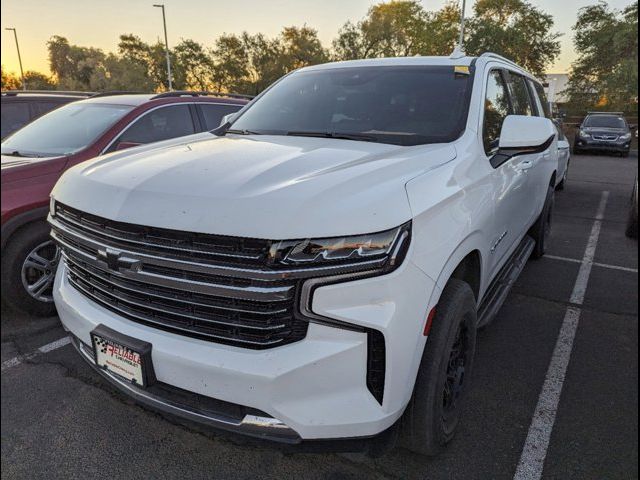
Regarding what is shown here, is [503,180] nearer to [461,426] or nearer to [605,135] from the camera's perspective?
[461,426]

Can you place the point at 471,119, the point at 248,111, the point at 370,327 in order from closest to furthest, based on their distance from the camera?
the point at 370,327 → the point at 471,119 → the point at 248,111

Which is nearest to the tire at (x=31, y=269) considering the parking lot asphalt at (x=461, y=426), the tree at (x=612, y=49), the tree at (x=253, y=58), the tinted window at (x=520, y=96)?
the parking lot asphalt at (x=461, y=426)

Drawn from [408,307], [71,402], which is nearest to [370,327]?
[408,307]

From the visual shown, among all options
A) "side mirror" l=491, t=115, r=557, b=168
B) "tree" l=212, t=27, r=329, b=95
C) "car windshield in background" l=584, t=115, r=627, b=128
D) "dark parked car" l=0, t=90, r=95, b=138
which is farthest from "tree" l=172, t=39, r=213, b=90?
"side mirror" l=491, t=115, r=557, b=168

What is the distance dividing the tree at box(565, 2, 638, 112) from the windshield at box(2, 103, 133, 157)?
371cm

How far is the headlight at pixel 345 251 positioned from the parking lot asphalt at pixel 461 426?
0.71m

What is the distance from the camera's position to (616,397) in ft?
9.10

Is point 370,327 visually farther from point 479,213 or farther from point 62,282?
point 62,282

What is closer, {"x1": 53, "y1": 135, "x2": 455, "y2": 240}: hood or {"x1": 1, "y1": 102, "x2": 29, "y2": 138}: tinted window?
{"x1": 53, "y1": 135, "x2": 455, "y2": 240}: hood

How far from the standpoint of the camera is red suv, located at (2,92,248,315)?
319 cm

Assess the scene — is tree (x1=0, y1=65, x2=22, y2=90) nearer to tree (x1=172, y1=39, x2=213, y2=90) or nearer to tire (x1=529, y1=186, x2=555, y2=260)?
tire (x1=529, y1=186, x2=555, y2=260)

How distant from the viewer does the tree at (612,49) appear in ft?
3.38

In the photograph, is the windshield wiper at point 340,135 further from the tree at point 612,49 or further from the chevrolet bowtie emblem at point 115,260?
the chevrolet bowtie emblem at point 115,260

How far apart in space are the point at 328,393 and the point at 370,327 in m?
0.28
